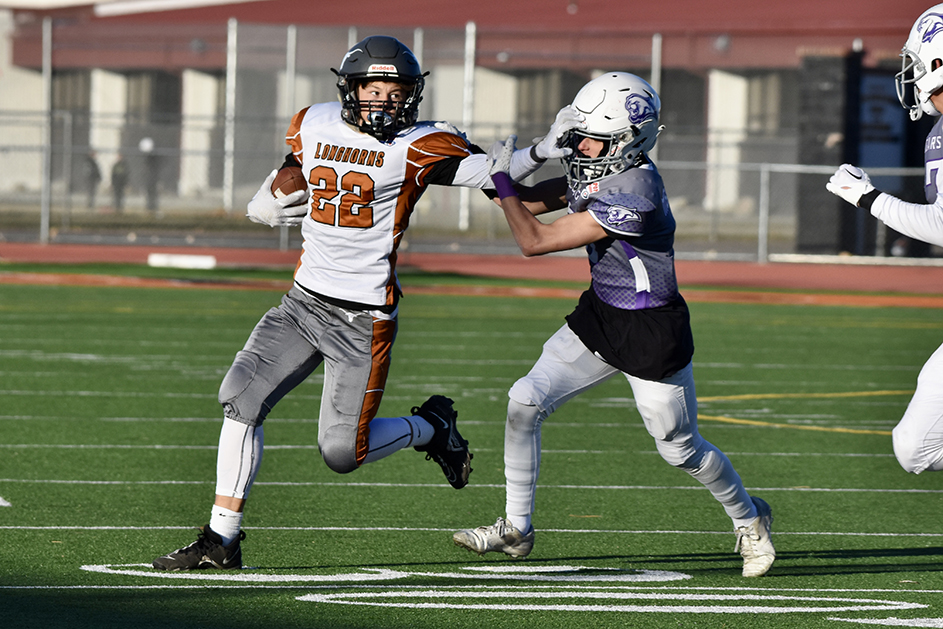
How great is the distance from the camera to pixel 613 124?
5.33 m

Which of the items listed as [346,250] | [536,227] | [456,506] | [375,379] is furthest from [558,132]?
[456,506]

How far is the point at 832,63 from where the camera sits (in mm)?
25266

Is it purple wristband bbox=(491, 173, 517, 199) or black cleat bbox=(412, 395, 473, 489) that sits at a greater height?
purple wristband bbox=(491, 173, 517, 199)

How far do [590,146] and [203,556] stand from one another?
2096 mm

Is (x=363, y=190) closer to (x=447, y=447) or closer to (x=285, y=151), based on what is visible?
(x=447, y=447)

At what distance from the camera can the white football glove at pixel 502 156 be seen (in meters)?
5.38

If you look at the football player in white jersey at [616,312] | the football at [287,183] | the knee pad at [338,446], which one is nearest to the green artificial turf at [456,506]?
the football player in white jersey at [616,312]

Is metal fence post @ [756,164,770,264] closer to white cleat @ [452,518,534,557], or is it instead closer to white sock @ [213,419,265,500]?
white cleat @ [452,518,534,557]

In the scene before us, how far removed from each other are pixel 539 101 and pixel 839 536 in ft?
96.0

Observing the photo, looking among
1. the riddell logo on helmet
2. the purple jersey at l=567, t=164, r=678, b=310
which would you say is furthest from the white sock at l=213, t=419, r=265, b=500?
the riddell logo on helmet

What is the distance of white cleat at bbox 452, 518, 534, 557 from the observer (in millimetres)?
5590

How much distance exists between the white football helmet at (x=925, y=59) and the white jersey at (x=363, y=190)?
165cm

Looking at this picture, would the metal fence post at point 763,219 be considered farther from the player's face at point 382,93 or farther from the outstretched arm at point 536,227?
the outstretched arm at point 536,227

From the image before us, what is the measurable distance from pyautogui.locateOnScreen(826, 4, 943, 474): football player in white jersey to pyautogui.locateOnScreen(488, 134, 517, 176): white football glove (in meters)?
1.18
